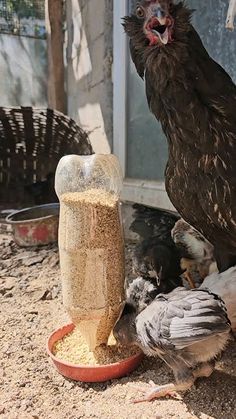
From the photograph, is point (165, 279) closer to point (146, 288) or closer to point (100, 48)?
point (146, 288)

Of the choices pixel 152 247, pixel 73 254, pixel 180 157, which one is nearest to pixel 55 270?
pixel 152 247

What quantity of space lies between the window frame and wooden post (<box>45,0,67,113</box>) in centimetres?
150

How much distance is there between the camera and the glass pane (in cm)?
227

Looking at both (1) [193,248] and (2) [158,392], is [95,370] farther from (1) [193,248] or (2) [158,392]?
(1) [193,248]

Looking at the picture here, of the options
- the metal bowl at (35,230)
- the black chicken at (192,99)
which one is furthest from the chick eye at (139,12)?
the metal bowl at (35,230)

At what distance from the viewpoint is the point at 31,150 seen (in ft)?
14.8

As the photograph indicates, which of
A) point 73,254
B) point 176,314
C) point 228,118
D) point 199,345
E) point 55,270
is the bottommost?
point 55,270

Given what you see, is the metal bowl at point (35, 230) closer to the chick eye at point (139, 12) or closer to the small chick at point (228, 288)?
the small chick at point (228, 288)

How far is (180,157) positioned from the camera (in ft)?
5.09

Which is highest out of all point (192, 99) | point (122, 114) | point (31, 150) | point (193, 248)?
point (192, 99)

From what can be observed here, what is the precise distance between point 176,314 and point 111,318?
35 centimetres

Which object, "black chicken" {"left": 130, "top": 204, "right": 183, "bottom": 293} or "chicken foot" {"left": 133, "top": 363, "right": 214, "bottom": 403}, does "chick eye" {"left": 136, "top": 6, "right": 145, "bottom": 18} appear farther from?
"chicken foot" {"left": 133, "top": 363, "right": 214, "bottom": 403}

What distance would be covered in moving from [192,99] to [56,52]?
3.59 metres

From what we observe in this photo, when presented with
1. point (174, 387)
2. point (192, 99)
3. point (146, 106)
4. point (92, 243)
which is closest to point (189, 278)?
point (174, 387)
